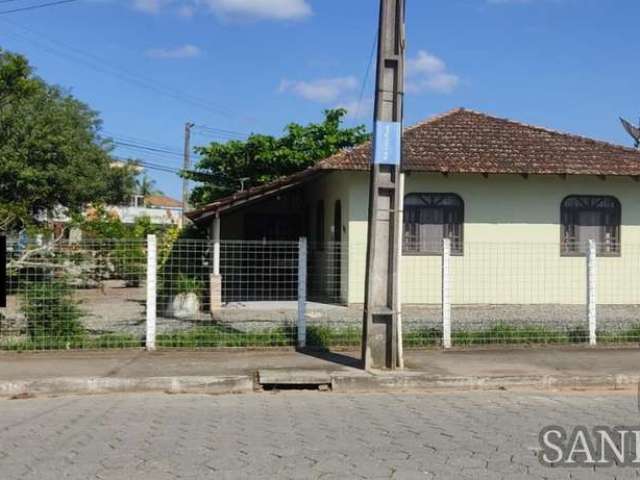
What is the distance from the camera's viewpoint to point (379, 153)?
8.77 meters

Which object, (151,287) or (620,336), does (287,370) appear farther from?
(620,336)

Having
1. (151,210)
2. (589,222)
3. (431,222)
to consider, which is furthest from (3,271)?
(151,210)

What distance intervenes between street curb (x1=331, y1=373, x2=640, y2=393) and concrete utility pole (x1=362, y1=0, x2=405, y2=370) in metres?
0.46

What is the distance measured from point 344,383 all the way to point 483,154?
9.32m

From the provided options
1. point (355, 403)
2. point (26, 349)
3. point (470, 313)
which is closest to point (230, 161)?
point (470, 313)

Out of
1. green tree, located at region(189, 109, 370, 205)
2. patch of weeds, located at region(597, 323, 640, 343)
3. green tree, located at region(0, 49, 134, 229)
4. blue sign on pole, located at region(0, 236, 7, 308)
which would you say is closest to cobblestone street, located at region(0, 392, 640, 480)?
blue sign on pole, located at region(0, 236, 7, 308)

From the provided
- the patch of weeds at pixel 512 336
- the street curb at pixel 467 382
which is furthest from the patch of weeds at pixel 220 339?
the patch of weeds at pixel 512 336

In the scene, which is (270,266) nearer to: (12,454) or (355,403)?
(355,403)

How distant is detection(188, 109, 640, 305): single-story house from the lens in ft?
52.2

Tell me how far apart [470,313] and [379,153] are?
6.67 meters

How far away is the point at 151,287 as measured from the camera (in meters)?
9.83

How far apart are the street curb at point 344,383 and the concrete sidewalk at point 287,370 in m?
0.01

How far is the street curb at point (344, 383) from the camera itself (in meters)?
8.20

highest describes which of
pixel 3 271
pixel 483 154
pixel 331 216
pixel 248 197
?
pixel 483 154
